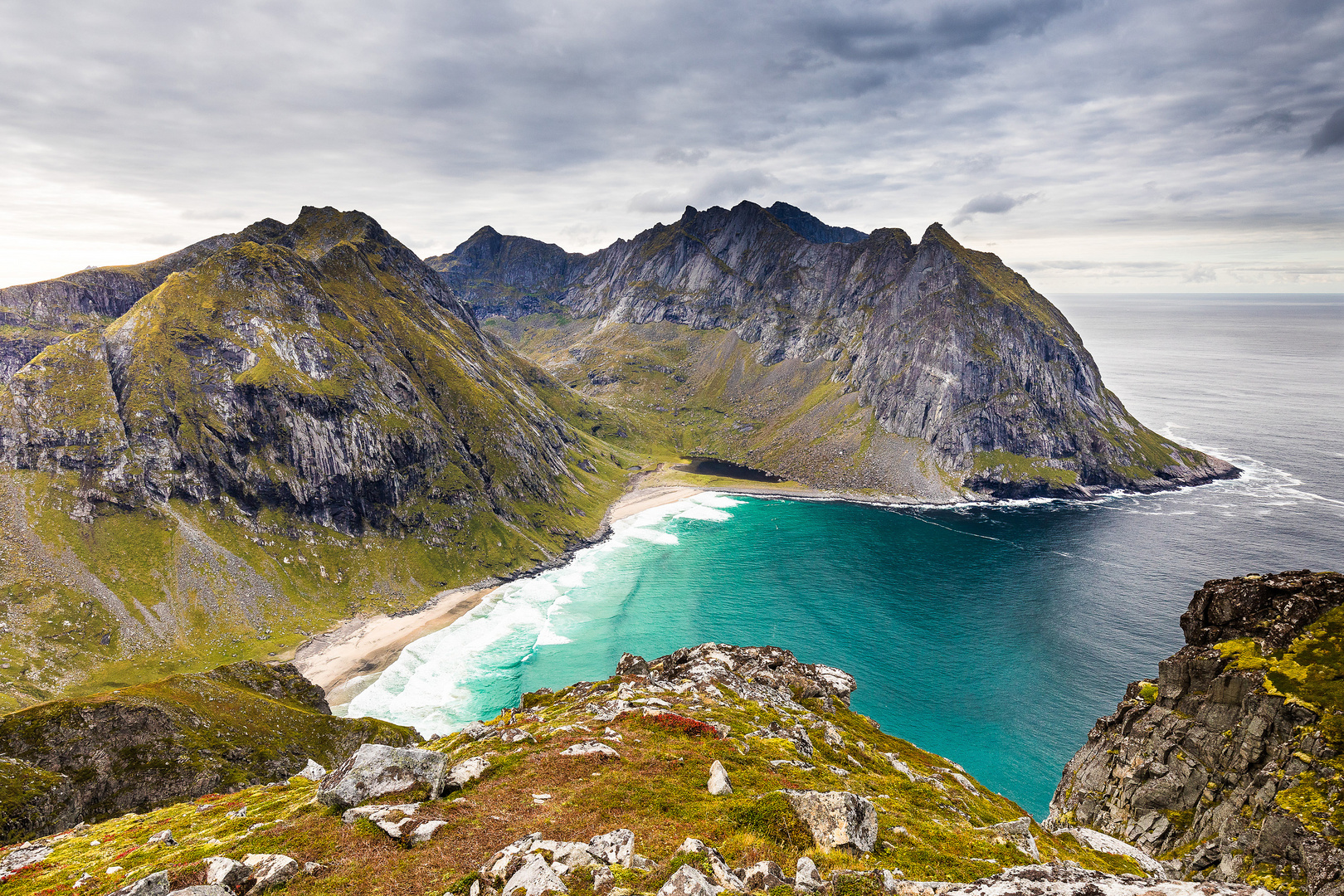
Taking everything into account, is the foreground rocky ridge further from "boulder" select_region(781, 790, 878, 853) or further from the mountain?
the mountain

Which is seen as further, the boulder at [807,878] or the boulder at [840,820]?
the boulder at [840,820]

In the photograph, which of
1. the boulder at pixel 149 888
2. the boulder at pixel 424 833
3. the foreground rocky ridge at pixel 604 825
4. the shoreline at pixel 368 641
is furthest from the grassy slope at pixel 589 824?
the shoreline at pixel 368 641

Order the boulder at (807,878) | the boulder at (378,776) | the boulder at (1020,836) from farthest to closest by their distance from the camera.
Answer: the boulder at (378,776)
the boulder at (1020,836)
the boulder at (807,878)

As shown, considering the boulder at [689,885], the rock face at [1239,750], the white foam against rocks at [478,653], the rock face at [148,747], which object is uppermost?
the boulder at [689,885]

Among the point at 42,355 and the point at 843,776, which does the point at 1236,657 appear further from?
the point at 42,355

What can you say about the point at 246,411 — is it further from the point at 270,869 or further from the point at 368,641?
the point at 270,869

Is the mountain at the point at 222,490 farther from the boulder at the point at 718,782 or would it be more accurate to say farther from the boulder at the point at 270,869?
the boulder at the point at 718,782

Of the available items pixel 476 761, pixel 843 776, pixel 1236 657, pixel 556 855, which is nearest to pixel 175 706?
pixel 476 761
